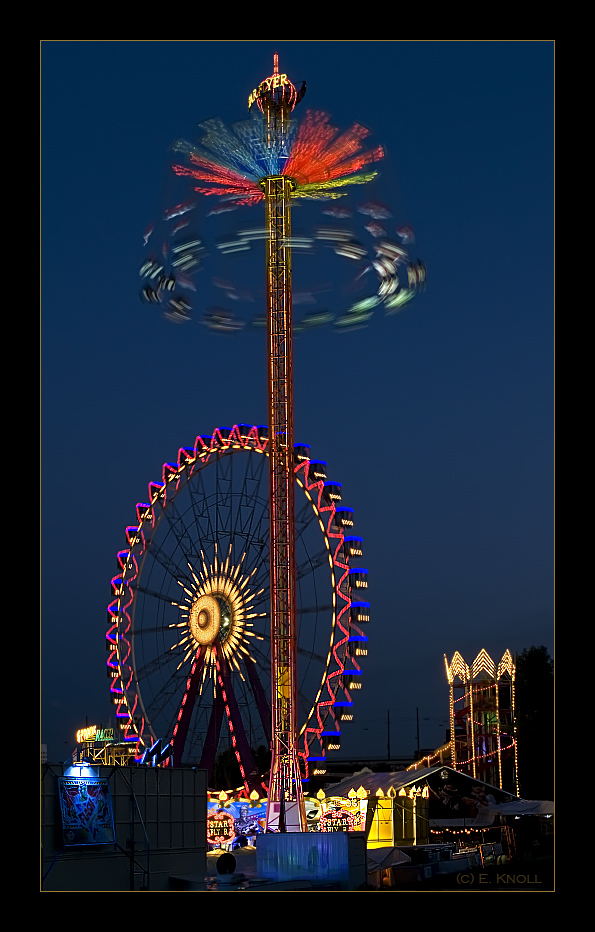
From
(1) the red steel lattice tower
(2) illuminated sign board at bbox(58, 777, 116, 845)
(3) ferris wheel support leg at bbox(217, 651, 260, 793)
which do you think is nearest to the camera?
(2) illuminated sign board at bbox(58, 777, 116, 845)

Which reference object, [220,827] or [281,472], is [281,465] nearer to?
[281,472]

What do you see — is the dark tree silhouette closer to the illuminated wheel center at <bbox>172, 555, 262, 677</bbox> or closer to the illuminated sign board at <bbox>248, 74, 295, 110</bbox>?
the illuminated wheel center at <bbox>172, 555, 262, 677</bbox>

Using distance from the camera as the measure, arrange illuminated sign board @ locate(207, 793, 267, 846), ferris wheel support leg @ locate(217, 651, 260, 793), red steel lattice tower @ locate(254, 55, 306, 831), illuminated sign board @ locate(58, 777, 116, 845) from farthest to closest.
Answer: ferris wheel support leg @ locate(217, 651, 260, 793) < illuminated sign board @ locate(207, 793, 267, 846) < red steel lattice tower @ locate(254, 55, 306, 831) < illuminated sign board @ locate(58, 777, 116, 845)

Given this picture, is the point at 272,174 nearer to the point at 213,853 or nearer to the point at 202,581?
the point at 202,581

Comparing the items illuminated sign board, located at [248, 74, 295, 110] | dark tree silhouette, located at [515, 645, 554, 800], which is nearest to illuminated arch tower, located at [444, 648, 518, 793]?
dark tree silhouette, located at [515, 645, 554, 800]

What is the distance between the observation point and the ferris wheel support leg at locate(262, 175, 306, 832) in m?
31.4

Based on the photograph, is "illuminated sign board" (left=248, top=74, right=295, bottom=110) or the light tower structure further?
"illuminated sign board" (left=248, top=74, right=295, bottom=110)

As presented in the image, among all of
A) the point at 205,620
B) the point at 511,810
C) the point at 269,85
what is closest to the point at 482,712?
the point at 511,810

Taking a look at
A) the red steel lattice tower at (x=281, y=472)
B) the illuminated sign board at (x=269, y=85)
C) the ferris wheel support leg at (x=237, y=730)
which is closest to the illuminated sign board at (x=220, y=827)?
the ferris wheel support leg at (x=237, y=730)

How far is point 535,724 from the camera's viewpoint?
6038cm

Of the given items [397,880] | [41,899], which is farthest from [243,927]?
[397,880]

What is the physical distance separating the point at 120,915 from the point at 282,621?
19946 millimetres

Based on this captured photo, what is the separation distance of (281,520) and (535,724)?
32458 mm

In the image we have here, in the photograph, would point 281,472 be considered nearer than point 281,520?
No
